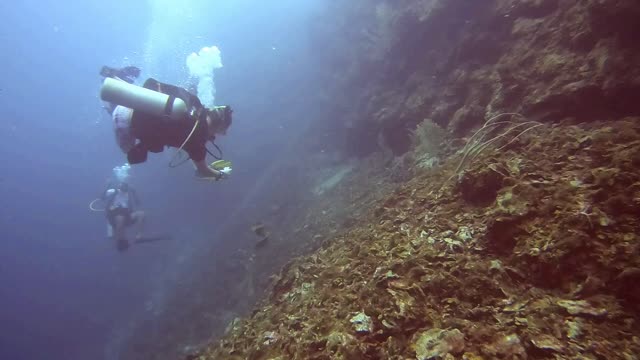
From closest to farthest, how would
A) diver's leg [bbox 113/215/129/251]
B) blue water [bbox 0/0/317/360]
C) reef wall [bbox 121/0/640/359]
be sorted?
1. reef wall [bbox 121/0/640/359]
2. diver's leg [bbox 113/215/129/251]
3. blue water [bbox 0/0/317/360]

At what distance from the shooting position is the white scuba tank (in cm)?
444

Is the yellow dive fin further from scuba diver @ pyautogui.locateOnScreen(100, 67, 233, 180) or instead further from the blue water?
the blue water

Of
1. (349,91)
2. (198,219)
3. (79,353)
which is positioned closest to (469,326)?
(349,91)

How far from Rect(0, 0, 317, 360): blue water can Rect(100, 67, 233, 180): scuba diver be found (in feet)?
44.2

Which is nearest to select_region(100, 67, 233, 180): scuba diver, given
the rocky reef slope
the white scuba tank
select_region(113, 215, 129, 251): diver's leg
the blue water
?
the white scuba tank

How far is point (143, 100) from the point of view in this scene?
445cm

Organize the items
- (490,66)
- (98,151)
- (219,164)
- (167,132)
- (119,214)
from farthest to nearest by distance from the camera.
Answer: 1. (98,151)
2. (119,214)
3. (490,66)
4. (219,164)
5. (167,132)

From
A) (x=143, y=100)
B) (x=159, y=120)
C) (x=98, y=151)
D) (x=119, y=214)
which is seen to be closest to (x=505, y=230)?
(x=159, y=120)

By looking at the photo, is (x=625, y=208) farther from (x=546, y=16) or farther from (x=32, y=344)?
(x=32, y=344)

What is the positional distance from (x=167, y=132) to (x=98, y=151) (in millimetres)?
53226

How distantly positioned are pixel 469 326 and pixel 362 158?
10255mm

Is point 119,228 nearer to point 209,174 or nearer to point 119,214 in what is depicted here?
point 119,214

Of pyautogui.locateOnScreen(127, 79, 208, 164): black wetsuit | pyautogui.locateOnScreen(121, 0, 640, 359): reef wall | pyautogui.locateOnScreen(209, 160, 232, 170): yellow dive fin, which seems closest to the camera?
pyautogui.locateOnScreen(121, 0, 640, 359): reef wall

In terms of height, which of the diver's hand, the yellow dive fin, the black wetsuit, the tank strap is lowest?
the diver's hand
